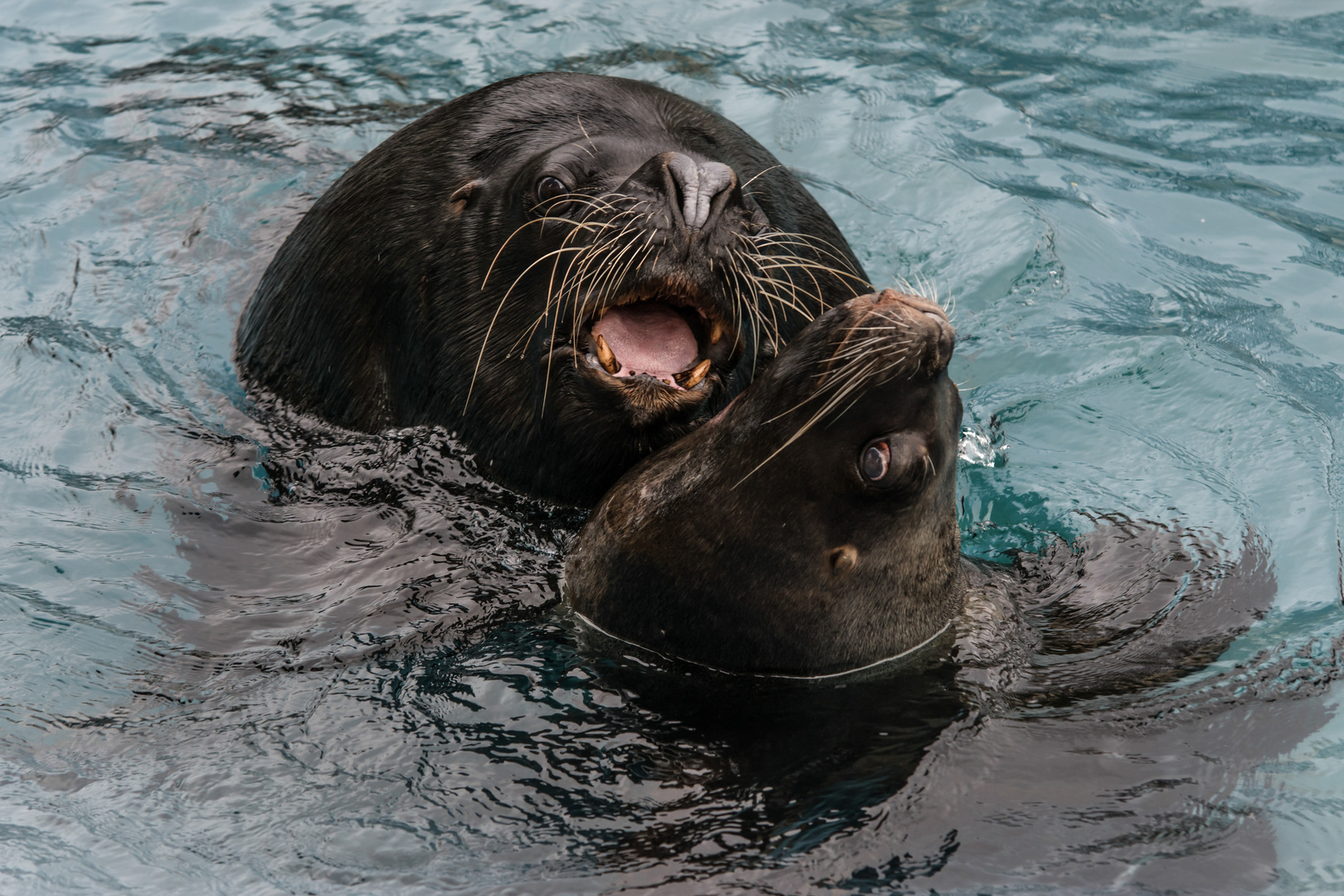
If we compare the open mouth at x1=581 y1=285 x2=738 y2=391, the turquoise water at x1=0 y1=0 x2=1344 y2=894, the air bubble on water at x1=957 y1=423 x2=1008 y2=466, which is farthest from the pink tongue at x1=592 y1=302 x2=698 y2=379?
the air bubble on water at x1=957 y1=423 x2=1008 y2=466

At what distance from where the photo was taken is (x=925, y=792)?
3.77 m

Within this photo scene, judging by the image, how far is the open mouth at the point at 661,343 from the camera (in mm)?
4297

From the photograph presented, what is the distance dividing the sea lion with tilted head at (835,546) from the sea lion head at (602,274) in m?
0.24

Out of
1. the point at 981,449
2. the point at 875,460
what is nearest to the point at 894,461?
the point at 875,460

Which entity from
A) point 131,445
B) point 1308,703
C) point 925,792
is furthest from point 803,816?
point 131,445

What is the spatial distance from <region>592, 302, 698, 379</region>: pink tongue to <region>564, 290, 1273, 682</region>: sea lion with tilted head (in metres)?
0.27

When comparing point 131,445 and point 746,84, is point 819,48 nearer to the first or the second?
point 746,84

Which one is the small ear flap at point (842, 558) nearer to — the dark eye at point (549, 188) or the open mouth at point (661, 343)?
the open mouth at point (661, 343)

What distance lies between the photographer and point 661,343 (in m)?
4.42

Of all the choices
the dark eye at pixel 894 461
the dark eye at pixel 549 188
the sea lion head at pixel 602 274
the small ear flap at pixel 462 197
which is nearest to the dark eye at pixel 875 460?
the dark eye at pixel 894 461

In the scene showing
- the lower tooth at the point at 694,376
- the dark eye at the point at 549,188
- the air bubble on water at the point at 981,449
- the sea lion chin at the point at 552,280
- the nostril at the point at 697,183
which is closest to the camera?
the nostril at the point at 697,183

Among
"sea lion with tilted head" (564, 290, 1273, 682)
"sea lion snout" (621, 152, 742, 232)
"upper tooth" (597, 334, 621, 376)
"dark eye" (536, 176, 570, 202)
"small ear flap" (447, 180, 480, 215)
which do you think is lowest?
"sea lion with tilted head" (564, 290, 1273, 682)

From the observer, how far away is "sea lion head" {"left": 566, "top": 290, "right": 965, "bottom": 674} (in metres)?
3.80

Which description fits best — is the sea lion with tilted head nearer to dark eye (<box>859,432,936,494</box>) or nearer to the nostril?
dark eye (<box>859,432,936,494</box>)
